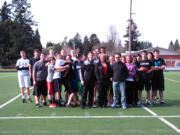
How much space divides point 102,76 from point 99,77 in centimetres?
12

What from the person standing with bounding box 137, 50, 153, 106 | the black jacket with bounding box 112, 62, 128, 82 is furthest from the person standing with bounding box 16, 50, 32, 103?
the person standing with bounding box 137, 50, 153, 106

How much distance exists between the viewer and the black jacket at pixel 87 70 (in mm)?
8141

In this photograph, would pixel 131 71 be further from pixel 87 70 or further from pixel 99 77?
pixel 87 70

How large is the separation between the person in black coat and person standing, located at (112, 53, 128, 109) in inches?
10.3

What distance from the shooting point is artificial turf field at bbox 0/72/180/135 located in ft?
17.7

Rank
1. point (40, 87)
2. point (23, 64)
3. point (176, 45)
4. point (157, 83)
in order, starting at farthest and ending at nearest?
point (176, 45) < point (23, 64) < point (157, 83) < point (40, 87)

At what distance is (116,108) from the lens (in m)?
8.02

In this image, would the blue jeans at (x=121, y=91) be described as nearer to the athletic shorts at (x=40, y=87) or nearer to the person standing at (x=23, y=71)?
the athletic shorts at (x=40, y=87)

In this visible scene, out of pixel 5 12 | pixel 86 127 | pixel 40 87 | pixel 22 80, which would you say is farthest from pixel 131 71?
pixel 5 12

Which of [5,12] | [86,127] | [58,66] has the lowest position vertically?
[86,127]

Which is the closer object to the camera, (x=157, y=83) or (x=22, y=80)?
(x=157, y=83)

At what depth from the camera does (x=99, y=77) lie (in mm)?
8117

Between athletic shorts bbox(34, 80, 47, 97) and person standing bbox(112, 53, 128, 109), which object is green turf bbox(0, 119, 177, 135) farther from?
athletic shorts bbox(34, 80, 47, 97)

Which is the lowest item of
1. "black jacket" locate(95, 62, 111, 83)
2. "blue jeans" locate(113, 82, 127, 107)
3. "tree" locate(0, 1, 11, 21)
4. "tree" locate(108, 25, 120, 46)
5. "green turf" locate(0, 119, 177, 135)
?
"green turf" locate(0, 119, 177, 135)
